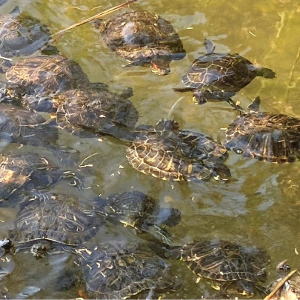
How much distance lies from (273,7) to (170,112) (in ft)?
12.0

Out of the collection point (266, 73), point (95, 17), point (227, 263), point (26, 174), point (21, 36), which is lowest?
point (266, 73)

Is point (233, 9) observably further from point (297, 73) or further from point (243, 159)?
point (243, 159)

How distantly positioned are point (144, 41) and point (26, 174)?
137 inches

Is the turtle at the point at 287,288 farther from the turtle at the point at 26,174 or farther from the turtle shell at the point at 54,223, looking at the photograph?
the turtle at the point at 26,174

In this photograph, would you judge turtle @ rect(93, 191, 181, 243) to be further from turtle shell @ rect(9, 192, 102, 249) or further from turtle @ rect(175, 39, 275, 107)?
turtle @ rect(175, 39, 275, 107)

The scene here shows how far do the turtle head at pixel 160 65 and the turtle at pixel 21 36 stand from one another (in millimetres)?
2111

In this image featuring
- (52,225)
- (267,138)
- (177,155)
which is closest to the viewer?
(52,225)

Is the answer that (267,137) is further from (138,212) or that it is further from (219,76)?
(138,212)

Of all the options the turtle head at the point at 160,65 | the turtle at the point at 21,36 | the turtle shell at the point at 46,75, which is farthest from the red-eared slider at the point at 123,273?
the turtle at the point at 21,36

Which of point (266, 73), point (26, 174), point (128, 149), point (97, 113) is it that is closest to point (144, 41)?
point (97, 113)

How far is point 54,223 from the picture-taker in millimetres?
5559

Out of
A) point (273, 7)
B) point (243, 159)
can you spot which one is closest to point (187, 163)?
point (243, 159)

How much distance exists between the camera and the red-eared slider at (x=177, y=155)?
6305 millimetres

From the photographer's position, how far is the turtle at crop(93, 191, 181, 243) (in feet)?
18.8
